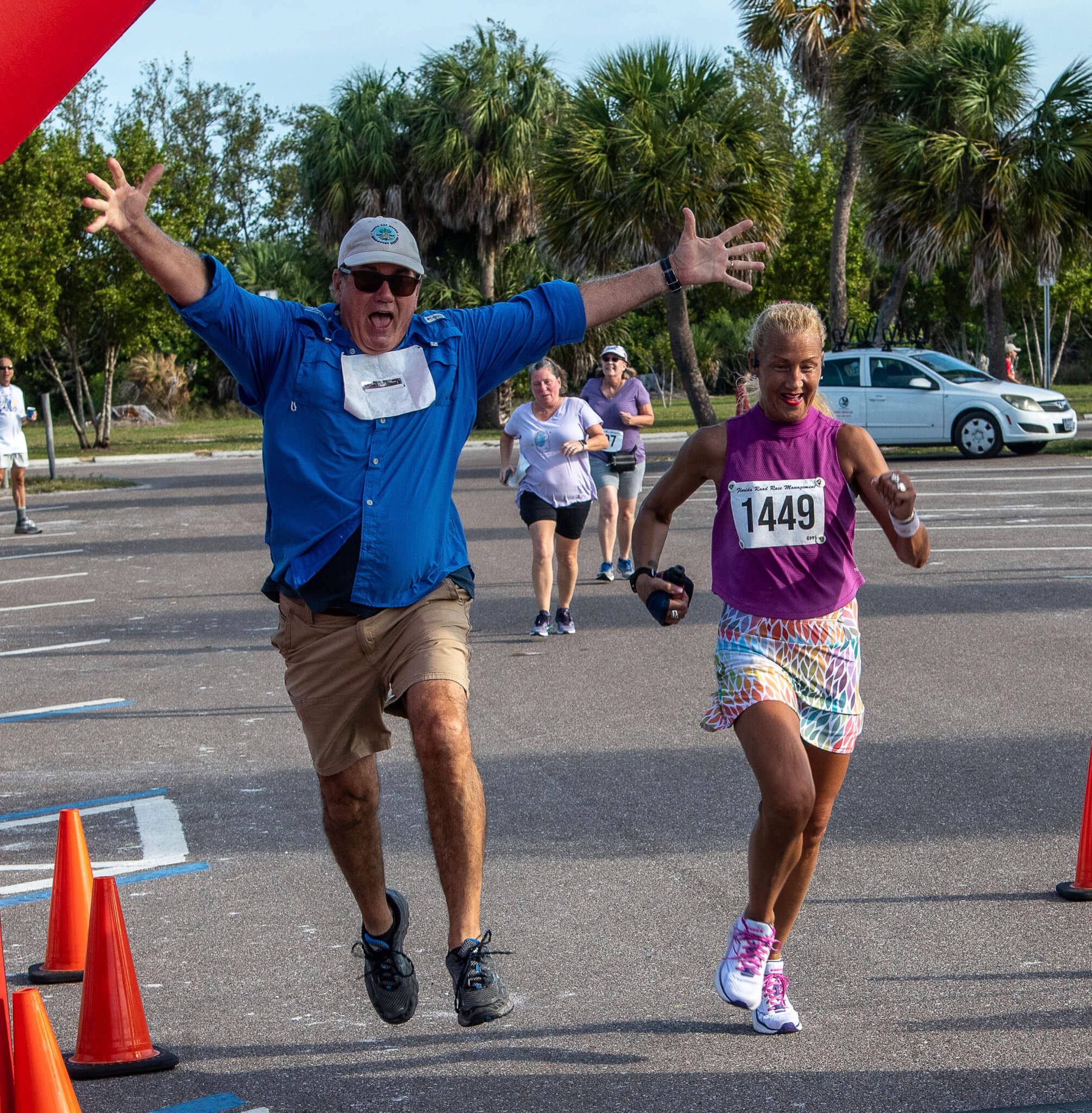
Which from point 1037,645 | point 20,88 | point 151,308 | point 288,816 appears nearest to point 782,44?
point 151,308

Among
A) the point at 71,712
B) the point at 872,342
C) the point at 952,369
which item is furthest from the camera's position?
the point at 872,342

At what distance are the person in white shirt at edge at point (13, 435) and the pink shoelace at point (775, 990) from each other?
1628 cm

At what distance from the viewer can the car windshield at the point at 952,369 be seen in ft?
80.5

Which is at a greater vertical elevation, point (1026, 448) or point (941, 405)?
point (941, 405)

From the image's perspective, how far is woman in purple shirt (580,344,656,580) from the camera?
12516 millimetres

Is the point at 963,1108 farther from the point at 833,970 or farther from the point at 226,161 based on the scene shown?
the point at 226,161

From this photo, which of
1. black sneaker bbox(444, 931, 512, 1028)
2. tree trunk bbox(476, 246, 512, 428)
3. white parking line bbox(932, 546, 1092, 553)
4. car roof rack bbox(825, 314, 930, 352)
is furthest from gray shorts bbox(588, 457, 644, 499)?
tree trunk bbox(476, 246, 512, 428)

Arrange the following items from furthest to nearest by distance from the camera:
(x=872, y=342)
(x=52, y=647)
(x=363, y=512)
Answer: (x=872, y=342) → (x=52, y=647) → (x=363, y=512)

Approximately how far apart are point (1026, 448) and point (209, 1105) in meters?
22.9

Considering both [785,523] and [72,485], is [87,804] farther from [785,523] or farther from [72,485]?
[72,485]

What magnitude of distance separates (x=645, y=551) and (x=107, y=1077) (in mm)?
2080

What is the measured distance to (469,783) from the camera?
156 inches

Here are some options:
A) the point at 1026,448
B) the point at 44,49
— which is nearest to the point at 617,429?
the point at 44,49

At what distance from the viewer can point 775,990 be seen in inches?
156
